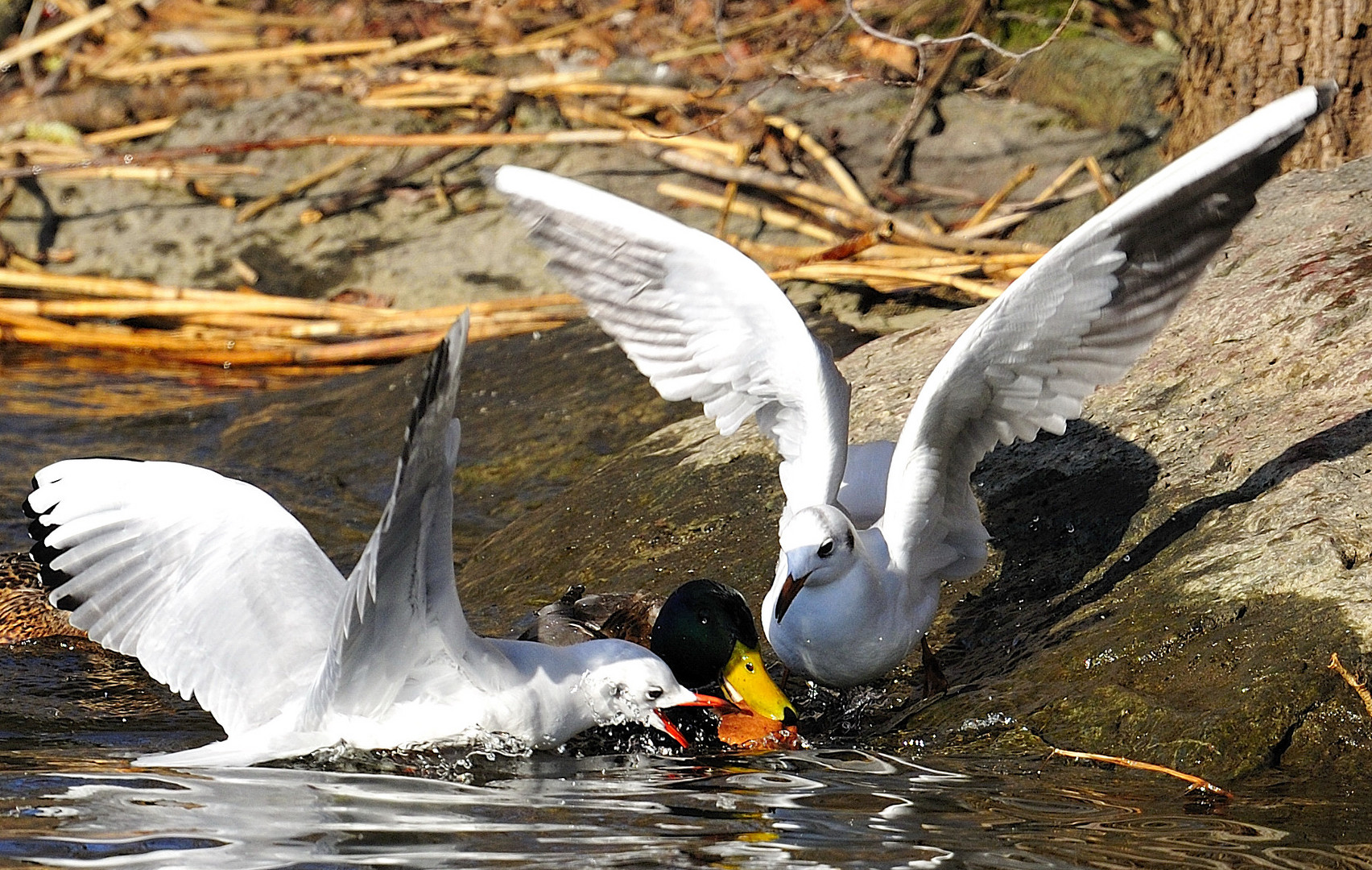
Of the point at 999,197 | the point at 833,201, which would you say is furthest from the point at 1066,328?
the point at 833,201

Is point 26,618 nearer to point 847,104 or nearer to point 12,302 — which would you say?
point 12,302

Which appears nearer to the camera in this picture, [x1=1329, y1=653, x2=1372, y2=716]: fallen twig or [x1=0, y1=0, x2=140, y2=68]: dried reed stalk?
[x1=1329, y1=653, x2=1372, y2=716]: fallen twig

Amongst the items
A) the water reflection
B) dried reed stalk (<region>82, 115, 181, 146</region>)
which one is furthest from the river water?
dried reed stalk (<region>82, 115, 181, 146</region>)

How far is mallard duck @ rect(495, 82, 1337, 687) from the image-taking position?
409 cm

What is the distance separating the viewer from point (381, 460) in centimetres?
746

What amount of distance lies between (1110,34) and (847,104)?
1894mm

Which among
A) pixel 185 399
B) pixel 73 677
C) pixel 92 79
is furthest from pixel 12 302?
pixel 73 677

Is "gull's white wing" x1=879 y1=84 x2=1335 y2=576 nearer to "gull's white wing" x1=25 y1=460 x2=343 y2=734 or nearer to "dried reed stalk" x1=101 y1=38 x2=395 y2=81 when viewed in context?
"gull's white wing" x1=25 y1=460 x2=343 y2=734

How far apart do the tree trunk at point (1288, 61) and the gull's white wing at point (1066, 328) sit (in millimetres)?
2709

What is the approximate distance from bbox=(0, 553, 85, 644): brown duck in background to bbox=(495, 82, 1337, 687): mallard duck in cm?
227

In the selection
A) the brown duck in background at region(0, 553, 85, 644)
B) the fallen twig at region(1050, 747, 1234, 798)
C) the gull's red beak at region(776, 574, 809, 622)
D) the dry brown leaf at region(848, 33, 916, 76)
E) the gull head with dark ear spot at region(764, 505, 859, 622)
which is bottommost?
the fallen twig at region(1050, 747, 1234, 798)

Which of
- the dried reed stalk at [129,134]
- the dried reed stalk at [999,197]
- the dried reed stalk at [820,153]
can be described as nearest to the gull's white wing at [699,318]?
the dried reed stalk at [999,197]

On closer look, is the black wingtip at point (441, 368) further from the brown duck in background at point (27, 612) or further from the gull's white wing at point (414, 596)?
the brown duck in background at point (27, 612)

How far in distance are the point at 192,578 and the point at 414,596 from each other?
0.94 m
